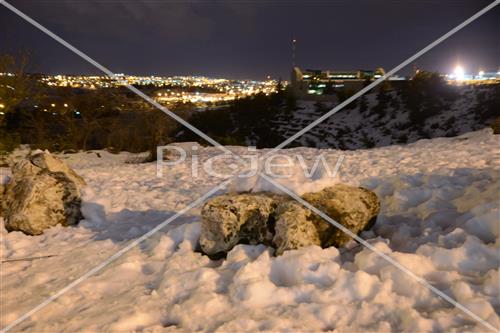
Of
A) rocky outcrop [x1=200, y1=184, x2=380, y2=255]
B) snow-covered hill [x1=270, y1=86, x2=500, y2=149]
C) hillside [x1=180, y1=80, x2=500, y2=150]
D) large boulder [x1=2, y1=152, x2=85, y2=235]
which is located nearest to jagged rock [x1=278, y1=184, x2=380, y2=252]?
rocky outcrop [x1=200, y1=184, x2=380, y2=255]

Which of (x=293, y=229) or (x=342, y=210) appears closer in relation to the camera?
(x=293, y=229)

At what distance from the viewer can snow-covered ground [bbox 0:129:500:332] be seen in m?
3.12

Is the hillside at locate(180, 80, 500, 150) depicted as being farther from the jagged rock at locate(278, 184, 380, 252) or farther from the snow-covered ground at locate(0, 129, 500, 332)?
the jagged rock at locate(278, 184, 380, 252)

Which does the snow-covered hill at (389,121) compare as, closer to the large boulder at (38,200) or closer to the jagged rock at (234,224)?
the large boulder at (38,200)

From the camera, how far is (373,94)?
158 ft

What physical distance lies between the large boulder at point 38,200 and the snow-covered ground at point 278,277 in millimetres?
237

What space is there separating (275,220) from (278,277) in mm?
929

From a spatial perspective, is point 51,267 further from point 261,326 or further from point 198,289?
point 261,326

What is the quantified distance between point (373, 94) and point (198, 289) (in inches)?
1910

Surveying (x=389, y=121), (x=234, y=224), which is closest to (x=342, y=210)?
(x=234, y=224)

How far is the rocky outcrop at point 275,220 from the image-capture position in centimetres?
439

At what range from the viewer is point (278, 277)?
3.81m

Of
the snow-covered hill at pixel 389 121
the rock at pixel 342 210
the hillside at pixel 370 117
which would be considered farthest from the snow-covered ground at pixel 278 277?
the snow-covered hill at pixel 389 121

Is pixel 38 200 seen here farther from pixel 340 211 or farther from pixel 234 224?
pixel 340 211
